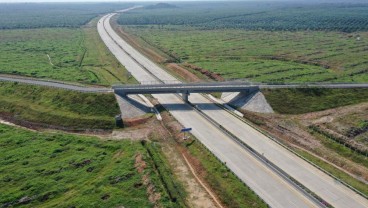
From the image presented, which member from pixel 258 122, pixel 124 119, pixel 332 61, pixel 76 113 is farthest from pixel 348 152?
pixel 332 61

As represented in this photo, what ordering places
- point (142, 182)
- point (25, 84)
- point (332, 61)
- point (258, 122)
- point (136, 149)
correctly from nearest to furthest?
point (142, 182) < point (136, 149) < point (258, 122) < point (25, 84) < point (332, 61)

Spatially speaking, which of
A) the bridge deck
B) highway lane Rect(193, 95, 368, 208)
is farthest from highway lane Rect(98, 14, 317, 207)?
the bridge deck

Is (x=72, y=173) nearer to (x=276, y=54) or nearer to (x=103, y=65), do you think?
(x=103, y=65)

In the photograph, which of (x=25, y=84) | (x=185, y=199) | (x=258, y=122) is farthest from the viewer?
(x=25, y=84)

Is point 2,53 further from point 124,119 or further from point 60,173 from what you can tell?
point 60,173

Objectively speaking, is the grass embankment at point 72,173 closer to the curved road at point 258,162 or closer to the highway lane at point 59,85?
the curved road at point 258,162

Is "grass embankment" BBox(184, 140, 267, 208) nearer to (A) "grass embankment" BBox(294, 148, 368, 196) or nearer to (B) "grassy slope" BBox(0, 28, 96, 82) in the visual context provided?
(A) "grass embankment" BBox(294, 148, 368, 196)

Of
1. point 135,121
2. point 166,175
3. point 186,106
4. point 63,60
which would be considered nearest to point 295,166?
point 166,175
